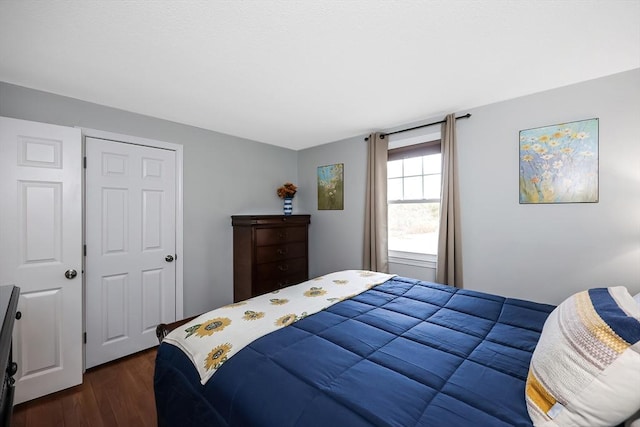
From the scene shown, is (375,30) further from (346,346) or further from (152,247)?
(152,247)

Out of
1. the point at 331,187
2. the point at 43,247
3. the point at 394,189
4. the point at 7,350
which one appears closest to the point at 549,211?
the point at 394,189

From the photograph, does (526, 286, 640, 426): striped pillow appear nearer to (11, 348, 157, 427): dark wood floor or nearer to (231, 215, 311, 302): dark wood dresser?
(11, 348, 157, 427): dark wood floor

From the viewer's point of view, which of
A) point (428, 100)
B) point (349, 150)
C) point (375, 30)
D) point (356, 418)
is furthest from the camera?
point (349, 150)

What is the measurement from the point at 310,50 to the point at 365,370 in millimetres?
1794

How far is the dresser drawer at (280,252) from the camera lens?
328cm

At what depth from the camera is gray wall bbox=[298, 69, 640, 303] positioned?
6.45ft

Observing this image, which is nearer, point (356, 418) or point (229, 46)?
point (356, 418)

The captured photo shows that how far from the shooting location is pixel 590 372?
0.75 m

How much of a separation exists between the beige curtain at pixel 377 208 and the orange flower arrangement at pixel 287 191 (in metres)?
1.22

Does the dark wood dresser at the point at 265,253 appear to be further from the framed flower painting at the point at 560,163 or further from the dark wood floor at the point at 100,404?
the framed flower painting at the point at 560,163

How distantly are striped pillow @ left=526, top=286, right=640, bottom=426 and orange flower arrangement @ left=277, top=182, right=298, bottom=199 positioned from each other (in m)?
3.35

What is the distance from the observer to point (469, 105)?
8.38ft

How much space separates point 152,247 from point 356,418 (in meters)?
2.74

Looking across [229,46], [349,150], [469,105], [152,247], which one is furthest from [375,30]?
[152,247]
